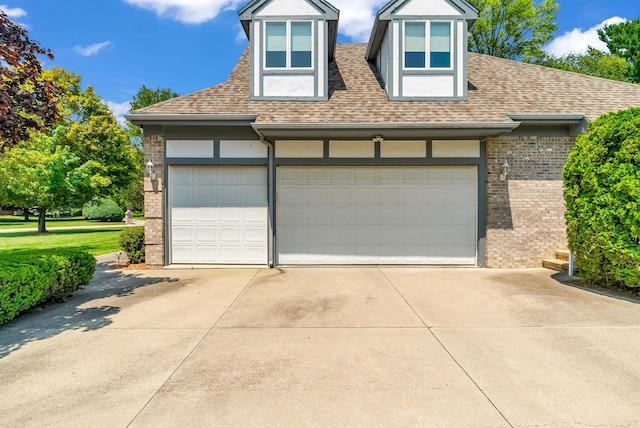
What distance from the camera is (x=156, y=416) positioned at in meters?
2.56

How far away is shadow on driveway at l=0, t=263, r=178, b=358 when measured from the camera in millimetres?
4074

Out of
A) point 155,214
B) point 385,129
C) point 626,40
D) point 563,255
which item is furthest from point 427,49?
point 626,40

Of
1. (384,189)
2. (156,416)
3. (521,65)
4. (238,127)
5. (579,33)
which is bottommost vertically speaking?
(156,416)

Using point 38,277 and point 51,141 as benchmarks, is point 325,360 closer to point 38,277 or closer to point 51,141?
point 38,277

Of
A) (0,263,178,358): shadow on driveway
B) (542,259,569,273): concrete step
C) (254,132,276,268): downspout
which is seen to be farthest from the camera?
(254,132,276,268): downspout

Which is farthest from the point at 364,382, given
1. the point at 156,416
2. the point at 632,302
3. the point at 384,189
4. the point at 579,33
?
the point at 579,33

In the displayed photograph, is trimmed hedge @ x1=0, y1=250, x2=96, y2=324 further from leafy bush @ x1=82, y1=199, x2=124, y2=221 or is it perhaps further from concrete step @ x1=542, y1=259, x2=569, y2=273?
leafy bush @ x1=82, y1=199, x2=124, y2=221

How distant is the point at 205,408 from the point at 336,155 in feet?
21.3

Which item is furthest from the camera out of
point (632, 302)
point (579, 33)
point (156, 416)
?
point (579, 33)

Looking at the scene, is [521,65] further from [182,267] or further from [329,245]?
[182,267]

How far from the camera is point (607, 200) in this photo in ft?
18.9

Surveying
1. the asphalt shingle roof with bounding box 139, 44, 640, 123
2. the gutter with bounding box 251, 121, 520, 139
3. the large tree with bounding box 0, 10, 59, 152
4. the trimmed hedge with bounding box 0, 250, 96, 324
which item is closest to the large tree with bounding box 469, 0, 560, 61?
the asphalt shingle roof with bounding box 139, 44, 640, 123

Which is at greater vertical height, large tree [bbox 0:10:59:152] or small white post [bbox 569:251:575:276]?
large tree [bbox 0:10:59:152]

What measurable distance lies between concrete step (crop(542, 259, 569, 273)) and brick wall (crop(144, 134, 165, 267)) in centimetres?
947
